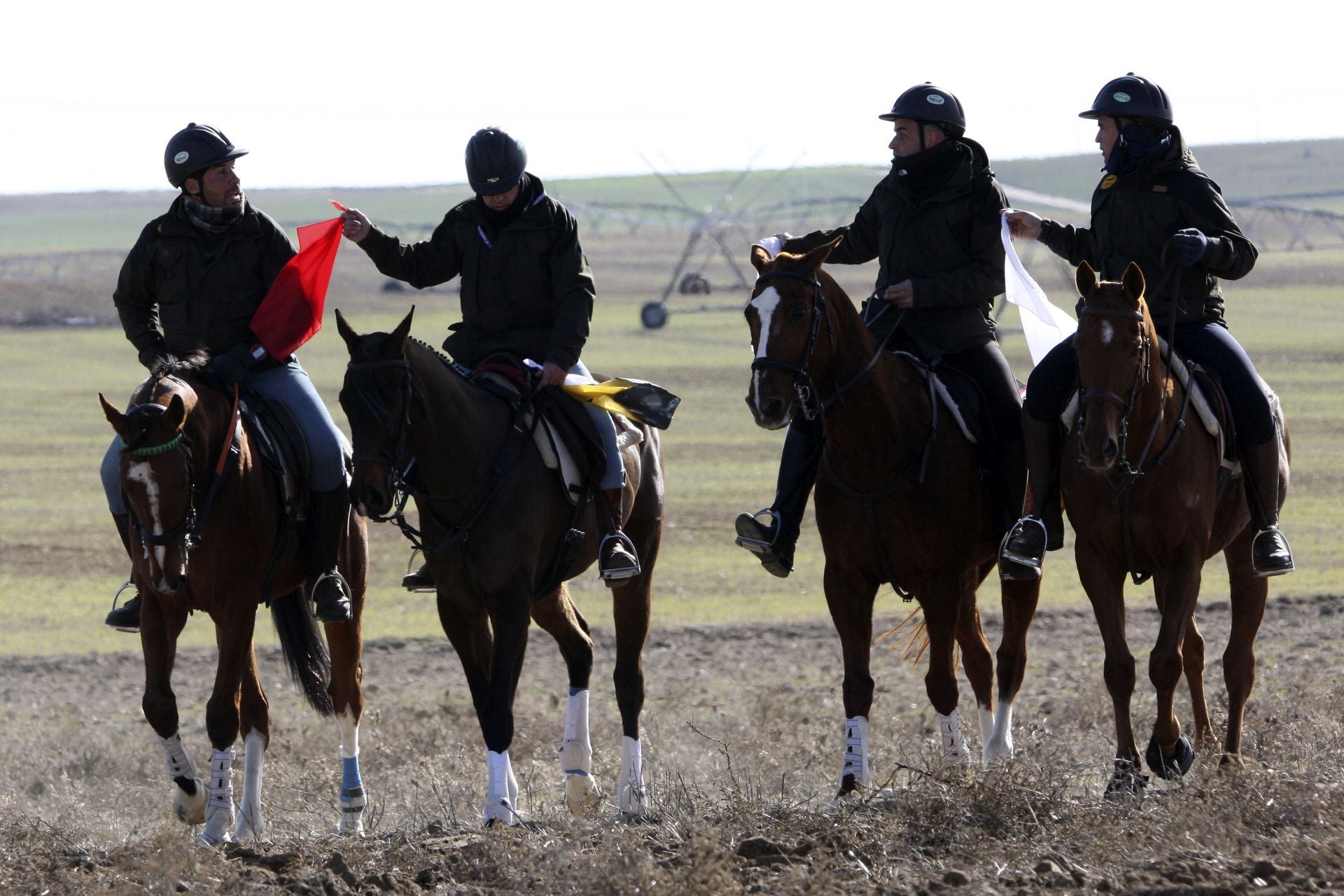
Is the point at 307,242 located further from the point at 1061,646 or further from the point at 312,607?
the point at 1061,646

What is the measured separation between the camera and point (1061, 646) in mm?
14469

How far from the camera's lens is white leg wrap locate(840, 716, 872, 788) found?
801cm

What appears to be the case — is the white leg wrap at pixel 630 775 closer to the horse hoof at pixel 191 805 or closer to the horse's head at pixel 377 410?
the horse hoof at pixel 191 805

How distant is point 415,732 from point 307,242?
14.0ft

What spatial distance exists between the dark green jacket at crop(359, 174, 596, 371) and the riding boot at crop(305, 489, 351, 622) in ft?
3.38

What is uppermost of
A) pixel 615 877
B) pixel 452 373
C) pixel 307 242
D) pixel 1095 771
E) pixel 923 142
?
pixel 923 142

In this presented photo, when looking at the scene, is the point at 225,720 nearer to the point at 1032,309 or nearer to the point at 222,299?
the point at 222,299

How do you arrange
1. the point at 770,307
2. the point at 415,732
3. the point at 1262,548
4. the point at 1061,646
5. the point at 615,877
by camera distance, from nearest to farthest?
the point at 615,877
the point at 770,307
the point at 1262,548
the point at 415,732
the point at 1061,646

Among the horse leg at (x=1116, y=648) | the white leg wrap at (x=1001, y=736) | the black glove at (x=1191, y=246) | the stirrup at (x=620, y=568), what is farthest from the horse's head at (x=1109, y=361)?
the stirrup at (x=620, y=568)

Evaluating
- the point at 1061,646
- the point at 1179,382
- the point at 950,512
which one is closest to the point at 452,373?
the point at 950,512

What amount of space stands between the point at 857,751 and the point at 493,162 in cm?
345

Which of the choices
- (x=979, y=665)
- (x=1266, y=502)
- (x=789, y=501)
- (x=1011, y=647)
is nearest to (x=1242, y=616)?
(x=1266, y=502)

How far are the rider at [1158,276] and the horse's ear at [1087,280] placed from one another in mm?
576

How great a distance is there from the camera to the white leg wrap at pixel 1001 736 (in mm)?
9031
